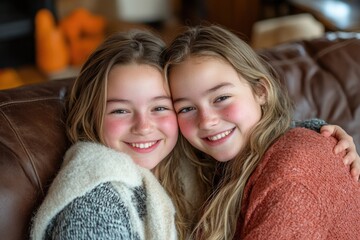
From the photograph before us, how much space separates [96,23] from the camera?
3.83m

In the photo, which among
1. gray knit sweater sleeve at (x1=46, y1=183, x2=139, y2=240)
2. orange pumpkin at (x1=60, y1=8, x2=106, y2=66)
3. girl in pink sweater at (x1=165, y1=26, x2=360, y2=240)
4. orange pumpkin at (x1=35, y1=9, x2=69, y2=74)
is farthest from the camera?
orange pumpkin at (x1=60, y1=8, x2=106, y2=66)


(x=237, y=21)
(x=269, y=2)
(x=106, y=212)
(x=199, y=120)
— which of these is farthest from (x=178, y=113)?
(x=269, y=2)

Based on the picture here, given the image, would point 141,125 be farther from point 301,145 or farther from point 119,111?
point 301,145

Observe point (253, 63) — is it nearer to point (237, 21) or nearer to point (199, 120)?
point (199, 120)

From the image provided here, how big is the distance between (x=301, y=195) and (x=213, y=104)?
12.7 inches

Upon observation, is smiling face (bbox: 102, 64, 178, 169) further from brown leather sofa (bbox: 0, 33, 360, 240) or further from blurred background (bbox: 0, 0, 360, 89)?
blurred background (bbox: 0, 0, 360, 89)

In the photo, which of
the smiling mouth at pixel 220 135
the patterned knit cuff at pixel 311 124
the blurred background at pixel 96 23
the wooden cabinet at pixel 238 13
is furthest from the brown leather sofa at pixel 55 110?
the wooden cabinet at pixel 238 13

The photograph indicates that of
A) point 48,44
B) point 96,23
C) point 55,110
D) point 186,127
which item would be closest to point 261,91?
point 186,127

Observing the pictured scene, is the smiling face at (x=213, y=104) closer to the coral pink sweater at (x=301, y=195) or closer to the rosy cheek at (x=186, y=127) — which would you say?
the rosy cheek at (x=186, y=127)

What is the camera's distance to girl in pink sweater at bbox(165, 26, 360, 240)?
110 centimetres

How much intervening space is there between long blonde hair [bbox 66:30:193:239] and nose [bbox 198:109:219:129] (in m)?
0.16

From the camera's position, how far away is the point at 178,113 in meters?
1.27

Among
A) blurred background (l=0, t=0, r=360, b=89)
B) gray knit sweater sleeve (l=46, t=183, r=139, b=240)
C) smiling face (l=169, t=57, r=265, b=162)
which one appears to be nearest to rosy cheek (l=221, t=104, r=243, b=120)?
smiling face (l=169, t=57, r=265, b=162)

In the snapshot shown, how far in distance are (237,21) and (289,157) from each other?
2779 millimetres
